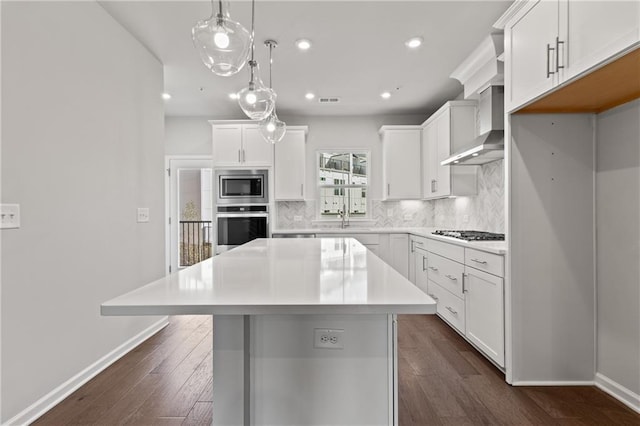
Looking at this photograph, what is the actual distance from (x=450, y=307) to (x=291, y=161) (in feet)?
9.26

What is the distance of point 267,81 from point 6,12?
242cm

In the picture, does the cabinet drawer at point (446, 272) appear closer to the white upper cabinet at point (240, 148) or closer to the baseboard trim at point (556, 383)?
the baseboard trim at point (556, 383)

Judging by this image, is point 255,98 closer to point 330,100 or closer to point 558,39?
point 558,39

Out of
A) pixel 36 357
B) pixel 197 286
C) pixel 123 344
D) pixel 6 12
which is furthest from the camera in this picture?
pixel 123 344

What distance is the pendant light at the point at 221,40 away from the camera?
4.65 ft

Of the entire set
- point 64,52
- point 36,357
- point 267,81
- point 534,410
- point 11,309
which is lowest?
point 534,410

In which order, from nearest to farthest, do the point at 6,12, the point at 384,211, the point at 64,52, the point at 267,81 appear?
the point at 6,12 → the point at 64,52 → the point at 267,81 → the point at 384,211

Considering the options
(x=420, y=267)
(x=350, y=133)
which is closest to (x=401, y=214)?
(x=420, y=267)

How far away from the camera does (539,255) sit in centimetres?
228

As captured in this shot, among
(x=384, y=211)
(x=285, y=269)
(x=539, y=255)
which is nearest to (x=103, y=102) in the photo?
(x=285, y=269)

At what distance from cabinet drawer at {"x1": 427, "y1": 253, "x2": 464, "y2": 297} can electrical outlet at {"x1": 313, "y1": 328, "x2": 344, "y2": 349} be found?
204cm

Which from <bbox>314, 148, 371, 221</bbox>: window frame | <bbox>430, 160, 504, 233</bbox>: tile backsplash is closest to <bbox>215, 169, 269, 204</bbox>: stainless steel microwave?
<bbox>314, 148, 371, 221</bbox>: window frame

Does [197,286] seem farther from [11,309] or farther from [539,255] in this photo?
[539,255]

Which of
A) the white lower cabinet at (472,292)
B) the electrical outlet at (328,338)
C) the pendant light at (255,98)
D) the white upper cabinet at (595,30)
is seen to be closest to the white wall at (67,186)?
the pendant light at (255,98)
